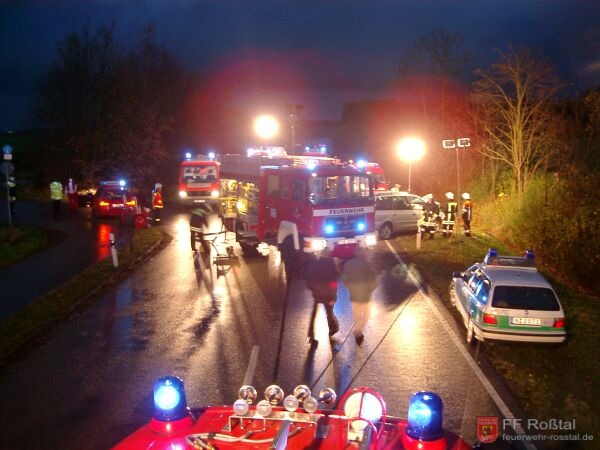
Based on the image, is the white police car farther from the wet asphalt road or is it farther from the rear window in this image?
the wet asphalt road

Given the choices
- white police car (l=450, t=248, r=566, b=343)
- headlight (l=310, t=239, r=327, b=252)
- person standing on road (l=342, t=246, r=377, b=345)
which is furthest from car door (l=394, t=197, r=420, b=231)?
person standing on road (l=342, t=246, r=377, b=345)

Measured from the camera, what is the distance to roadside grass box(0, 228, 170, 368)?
32.0 feet

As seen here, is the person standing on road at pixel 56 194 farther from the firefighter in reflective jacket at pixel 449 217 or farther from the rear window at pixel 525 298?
the rear window at pixel 525 298

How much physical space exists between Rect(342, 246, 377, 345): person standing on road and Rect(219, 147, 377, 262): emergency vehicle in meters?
5.73

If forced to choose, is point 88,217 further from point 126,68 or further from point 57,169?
point 126,68

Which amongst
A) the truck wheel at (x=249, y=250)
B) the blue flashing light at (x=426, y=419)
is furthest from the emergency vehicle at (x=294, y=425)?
the truck wheel at (x=249, y=250)

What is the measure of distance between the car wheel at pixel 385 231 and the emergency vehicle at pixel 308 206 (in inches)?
174

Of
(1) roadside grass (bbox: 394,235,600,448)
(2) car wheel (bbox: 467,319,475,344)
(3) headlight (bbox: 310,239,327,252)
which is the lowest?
(1) roadside grass (bbox: 394,235,600,448)

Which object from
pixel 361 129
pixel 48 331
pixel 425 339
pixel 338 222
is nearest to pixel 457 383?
pixel 425 339

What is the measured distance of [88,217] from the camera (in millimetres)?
27828

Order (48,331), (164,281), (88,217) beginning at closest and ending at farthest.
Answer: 1. (48,331)
2. (164,281)
3. (88,217)

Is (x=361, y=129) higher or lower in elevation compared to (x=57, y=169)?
higher

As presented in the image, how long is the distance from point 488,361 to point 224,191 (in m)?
13.9

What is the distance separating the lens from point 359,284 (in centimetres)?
955
